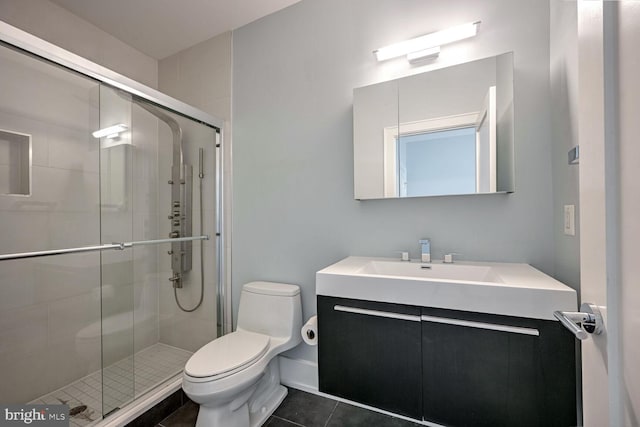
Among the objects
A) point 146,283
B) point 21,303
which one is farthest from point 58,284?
point 146,283

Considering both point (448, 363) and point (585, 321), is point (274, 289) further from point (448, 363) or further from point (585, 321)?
point (585, 321)

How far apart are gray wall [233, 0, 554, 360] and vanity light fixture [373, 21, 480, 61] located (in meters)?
0.05

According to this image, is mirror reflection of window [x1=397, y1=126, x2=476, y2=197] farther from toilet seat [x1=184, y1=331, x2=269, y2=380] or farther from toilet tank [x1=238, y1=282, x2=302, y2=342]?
toilet seat [x1=184, y1=331, x2=269, y2=380]

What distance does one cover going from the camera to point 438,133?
1469mm

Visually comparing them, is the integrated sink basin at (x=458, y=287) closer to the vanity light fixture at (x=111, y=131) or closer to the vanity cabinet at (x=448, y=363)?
the vanity cabinet at (x=448, y=363)

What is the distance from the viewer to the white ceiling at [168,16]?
182 cm

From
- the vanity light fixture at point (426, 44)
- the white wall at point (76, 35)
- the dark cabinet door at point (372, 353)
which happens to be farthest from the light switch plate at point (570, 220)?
the white wall at point (76, 35)

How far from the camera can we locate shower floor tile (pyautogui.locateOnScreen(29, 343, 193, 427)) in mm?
1401

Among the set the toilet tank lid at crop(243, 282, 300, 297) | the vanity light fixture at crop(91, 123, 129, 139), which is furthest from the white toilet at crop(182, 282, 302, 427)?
the vanity light fixture at crop(91, 123, 129, 139)

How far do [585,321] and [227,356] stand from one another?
4.57 ft

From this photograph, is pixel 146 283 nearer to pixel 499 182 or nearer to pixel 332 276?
pixel 332 276

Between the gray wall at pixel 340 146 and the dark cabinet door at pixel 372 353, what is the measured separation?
0.47 metres

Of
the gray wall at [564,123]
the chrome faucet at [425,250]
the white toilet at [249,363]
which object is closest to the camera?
the gray wall at [564,123]

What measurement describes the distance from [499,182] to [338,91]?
1061mm
